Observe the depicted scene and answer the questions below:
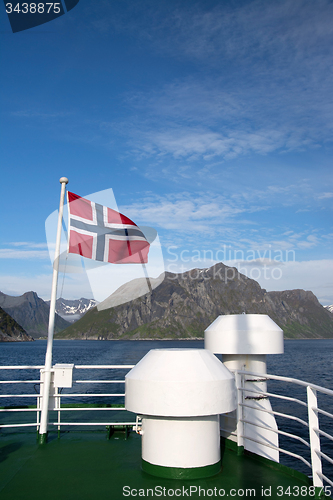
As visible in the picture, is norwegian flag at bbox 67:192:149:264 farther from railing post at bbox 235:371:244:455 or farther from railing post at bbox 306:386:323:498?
railing post at bbox 306:386:323:498

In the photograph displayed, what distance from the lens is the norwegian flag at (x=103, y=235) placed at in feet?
22.3

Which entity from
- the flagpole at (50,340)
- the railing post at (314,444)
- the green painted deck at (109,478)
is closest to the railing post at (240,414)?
the green painted deck at (109,478)

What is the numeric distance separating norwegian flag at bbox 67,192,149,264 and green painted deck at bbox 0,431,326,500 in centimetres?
325

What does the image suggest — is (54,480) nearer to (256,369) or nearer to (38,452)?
(38,452)

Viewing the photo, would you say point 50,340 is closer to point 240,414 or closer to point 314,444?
point 240,414

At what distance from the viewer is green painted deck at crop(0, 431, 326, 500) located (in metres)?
4.08

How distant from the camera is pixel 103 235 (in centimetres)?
709

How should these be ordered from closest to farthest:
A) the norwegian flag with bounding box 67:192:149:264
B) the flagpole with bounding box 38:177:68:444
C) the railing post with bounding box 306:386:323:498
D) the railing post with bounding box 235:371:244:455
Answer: the railing post with bounding box 306:386:323:498 → the railing post with bounding box 235:371:244:455 → the flagpole with bounding box 38:177:68:444 → the norwegian flag with bounding box 67:192:149:264

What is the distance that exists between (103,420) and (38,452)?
6.60ft

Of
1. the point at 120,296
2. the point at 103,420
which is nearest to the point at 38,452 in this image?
the point at 103,420

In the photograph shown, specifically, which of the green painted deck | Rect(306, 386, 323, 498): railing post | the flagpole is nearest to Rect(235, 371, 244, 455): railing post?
the green painted deck

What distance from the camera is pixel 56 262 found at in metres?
6.54

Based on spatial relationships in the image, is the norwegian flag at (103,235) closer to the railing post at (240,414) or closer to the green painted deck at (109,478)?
the railing post at (240,414)

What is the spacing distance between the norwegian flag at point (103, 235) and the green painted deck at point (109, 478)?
325cm
